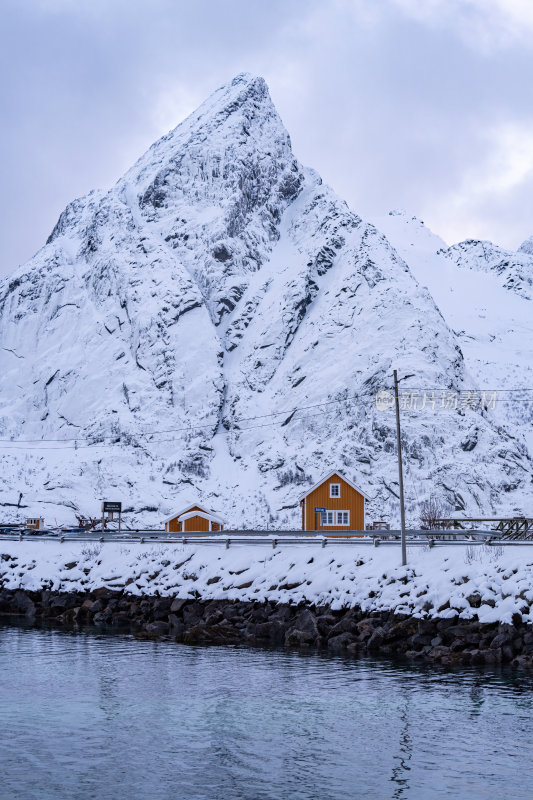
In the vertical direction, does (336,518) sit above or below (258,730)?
above

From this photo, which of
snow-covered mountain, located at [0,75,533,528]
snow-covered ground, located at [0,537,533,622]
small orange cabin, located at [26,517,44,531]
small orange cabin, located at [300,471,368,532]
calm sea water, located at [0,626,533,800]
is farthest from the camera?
snow-covered mountain, located at [0,75,533,528]

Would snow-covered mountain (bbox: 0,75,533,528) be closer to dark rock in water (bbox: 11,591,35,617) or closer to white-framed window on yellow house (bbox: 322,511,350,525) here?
white-framed window on yellow house (bbox: 322,511,350,525)

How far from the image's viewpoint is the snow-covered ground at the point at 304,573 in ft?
97.1

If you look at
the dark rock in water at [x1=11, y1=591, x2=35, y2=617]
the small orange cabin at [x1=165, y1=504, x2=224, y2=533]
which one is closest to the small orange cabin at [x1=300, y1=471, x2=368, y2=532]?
the small orange cabin at [x1=165, y1=504, x2=224, y2=533]

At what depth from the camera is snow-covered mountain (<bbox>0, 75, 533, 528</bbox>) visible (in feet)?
297

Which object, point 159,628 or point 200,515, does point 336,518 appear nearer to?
point 200,515

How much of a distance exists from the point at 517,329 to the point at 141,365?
9577cm

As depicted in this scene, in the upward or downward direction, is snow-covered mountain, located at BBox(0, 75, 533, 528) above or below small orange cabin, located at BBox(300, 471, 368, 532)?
above

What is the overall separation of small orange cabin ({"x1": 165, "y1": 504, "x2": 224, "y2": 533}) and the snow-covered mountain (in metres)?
22.7

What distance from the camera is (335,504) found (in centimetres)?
5216

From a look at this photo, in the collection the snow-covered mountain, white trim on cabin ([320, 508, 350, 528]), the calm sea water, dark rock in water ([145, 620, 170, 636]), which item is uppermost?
the snow-covered mountain

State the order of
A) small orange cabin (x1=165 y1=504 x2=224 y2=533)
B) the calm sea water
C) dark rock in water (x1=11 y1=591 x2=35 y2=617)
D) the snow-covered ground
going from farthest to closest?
small orange cabin (x1=165 y1=504 x2=224 y2=533) < dark rock in water (x1=11 y1=591 x2=35 y2=617) < the snow-covered ground < the calm sea water

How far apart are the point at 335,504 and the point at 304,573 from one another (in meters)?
16.9

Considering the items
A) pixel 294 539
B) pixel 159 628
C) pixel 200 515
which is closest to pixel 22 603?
pixel 159 628
